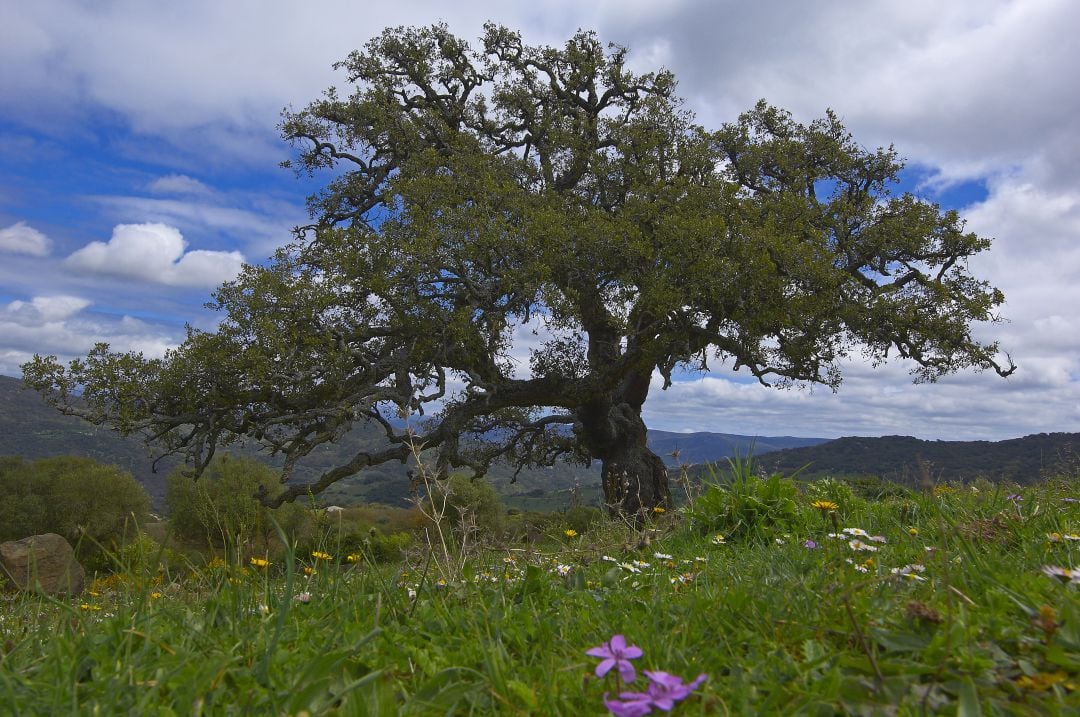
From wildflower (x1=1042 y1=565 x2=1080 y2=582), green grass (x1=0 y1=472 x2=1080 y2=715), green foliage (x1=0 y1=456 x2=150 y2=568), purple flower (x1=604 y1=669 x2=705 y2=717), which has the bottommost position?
green foliage (x1=0 y1=456 x2=150 y2=568)

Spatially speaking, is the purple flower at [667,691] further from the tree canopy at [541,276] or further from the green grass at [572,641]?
the tree canopy at [541,276]

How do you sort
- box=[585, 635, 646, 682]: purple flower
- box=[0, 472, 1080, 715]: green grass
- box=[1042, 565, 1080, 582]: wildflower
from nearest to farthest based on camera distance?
1. box=[585, 635, 646, 682]: purple flower
2. box=[0, 472, 1080, 715]: green grass
3. box=[1042, 565, 1080, 582]: wildflower

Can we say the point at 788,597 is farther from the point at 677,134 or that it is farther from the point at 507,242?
the point at 677,134

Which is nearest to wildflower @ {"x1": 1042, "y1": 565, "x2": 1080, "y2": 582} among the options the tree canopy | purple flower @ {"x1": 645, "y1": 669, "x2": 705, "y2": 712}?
purple flower @ {"x1": 645, "y1": 669, "x2": 705, "y2": 712}

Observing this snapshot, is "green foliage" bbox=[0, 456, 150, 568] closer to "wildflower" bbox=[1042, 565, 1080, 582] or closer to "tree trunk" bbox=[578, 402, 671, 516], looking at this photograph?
"tree trunk" bbox=[578, 402, 671, 516]

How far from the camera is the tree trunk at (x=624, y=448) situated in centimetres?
1922

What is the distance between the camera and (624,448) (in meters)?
20.3

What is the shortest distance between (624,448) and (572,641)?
708 inches

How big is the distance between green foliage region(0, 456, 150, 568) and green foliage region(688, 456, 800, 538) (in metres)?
35.5

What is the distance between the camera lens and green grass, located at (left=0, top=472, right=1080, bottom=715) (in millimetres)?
1912

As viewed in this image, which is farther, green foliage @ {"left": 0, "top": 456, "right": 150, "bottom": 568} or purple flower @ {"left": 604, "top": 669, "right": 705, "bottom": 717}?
green foliage @ {"left": 0, "top": 456, "right": 150, "bottom": 568}

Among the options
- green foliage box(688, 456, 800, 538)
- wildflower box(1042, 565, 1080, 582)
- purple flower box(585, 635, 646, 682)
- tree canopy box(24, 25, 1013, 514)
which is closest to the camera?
purple flower box(585, 635, 646, 682)

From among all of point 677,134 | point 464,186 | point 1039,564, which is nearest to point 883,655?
point 1039,564

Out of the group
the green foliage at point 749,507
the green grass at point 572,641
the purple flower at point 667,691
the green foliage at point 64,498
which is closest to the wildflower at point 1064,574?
the green grass at point 572,641
